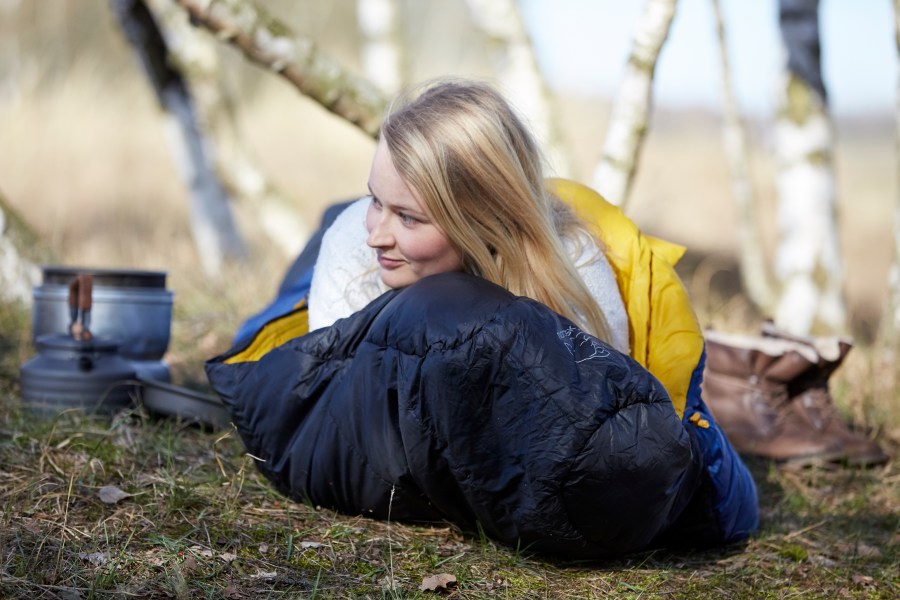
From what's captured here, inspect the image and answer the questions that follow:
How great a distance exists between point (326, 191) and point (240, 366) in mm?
10150

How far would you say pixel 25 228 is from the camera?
479 cm

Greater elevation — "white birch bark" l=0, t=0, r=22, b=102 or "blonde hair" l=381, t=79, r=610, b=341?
"white birch bark" l=0, t=0, r=22, b=102

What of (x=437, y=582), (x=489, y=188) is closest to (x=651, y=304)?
(x=489, y=188)

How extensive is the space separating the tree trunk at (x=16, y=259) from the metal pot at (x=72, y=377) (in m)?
1.49

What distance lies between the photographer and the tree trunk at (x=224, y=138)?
21.2ft

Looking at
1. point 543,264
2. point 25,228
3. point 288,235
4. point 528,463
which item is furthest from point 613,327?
point 288,235

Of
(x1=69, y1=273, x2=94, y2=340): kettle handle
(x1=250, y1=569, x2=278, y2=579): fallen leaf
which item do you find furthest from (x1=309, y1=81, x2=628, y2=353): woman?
(x1=69, y1=273, x2=94, y2=340): kettle handle

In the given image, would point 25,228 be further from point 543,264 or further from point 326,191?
point 326,191

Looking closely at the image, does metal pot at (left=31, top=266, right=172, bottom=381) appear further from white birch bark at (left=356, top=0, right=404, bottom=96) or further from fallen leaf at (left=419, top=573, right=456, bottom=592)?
white birch bark at (left=356, top=0, right=404, bottom=96)

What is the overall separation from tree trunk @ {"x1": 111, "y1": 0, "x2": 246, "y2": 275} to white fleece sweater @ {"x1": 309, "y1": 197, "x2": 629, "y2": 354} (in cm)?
385

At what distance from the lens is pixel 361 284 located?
2.76m

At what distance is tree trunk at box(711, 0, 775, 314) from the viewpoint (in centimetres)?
809

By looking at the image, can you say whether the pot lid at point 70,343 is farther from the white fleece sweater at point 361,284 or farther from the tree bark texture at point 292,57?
the tree bark texture at point 292,57

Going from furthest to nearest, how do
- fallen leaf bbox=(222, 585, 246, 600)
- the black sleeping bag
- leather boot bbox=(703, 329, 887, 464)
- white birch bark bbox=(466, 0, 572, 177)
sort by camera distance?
white birch bark bbox=(466, 0, 572, 177)
leather boot bbox=(703, 329, 887, 464)
the black sleeping bag
fallen leaf bbox=(222, 585, 246, 600)
